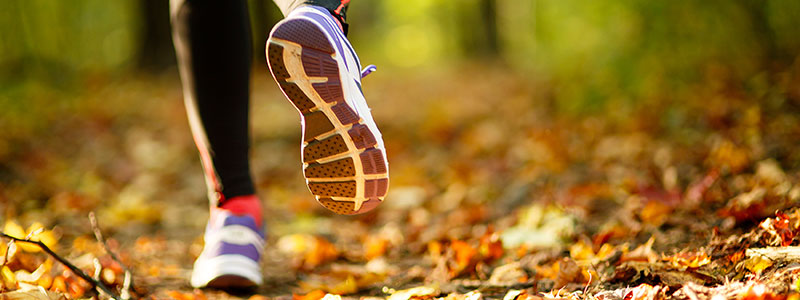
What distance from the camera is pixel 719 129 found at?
2254 mm

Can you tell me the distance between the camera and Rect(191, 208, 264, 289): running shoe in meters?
1.29

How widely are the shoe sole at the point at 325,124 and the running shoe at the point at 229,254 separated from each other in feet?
0.98

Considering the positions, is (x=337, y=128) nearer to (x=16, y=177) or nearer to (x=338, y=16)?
(x=338, y=16)

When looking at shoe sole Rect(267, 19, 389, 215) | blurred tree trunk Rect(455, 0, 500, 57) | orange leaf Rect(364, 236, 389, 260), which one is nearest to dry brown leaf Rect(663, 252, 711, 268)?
shoe sole Rect(267, 19, 389, 215)

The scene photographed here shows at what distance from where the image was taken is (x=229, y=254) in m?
1.32

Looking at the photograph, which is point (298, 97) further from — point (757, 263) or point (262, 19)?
point (262, 19)

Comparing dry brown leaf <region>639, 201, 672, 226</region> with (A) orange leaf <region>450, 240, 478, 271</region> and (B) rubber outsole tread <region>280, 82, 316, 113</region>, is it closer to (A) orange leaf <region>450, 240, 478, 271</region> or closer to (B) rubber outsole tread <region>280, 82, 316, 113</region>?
(A) orange leaf <region>450, 240, 478, 271</region>

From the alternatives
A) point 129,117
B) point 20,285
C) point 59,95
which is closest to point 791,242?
point 20,285

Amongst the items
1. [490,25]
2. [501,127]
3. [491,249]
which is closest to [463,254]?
[491,249]

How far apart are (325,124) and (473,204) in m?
1.08

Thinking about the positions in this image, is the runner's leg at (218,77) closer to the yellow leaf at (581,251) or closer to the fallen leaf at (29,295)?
the fallen leaf at (29,295)

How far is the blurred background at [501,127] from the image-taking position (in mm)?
2064

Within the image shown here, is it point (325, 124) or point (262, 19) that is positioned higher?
point (262, 19)

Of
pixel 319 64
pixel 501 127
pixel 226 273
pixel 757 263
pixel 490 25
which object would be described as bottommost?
pixel 757 263
